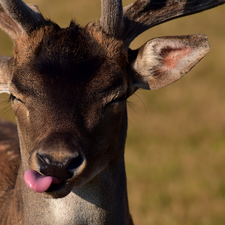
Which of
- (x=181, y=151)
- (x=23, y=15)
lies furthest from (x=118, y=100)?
(x=181, y=151)

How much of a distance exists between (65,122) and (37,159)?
1.11ft

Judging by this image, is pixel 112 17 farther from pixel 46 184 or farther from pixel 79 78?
pixel 46 184

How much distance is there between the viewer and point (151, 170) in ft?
26.6

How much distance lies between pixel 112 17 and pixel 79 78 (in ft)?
2.12

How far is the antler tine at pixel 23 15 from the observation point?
382cm

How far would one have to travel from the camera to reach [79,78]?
363 centimetres

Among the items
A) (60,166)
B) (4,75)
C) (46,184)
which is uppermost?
(4,75)

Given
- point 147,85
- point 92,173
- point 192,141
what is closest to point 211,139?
point 192,141

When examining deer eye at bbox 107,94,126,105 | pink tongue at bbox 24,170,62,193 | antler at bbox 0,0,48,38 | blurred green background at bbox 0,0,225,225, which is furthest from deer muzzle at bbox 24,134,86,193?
blurred green background at bbox 0,0,225,225

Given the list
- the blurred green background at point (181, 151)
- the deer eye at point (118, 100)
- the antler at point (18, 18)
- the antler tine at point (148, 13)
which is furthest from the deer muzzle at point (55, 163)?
the blurred green background at point (181, 151)

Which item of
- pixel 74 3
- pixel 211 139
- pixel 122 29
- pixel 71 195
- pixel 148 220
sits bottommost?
pixel 74 3

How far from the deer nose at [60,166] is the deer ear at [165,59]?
115cm

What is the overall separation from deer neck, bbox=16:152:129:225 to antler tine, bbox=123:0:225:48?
3.59 feet

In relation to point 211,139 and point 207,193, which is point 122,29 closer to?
point 207,193
